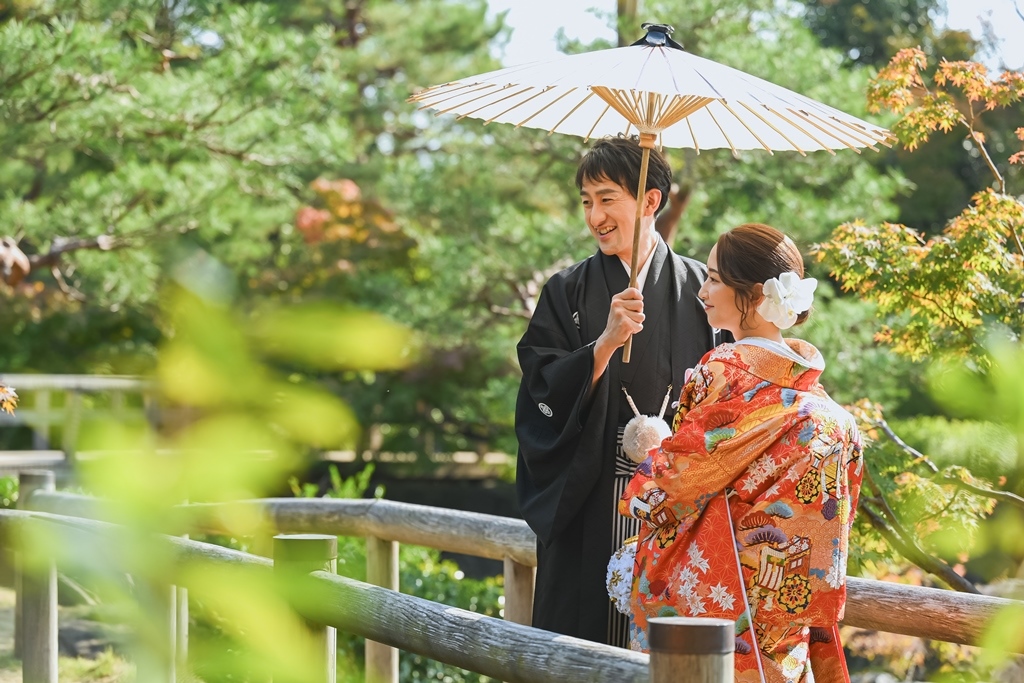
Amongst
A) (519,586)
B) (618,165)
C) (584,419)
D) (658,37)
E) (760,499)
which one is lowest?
(519,586)

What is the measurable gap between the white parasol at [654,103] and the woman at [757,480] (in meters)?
0.37

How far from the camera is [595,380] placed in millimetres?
2338

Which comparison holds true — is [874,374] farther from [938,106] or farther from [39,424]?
[39,424]

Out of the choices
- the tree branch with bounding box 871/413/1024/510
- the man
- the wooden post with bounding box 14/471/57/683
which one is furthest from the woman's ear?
the wooden post with bounding box 14/471/57/683

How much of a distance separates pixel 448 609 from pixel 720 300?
2.53 feet

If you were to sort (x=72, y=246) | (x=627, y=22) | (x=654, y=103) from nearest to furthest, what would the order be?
(x=654, y=103), (x=627, y=22), (x=72, y=246)

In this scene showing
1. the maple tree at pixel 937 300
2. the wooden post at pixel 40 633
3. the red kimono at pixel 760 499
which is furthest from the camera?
the maple tree at pixel 937 300

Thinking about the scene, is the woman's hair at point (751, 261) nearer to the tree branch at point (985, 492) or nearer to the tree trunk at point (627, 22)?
the tree branch at point (985, 492)

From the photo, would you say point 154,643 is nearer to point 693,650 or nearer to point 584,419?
point 693,650

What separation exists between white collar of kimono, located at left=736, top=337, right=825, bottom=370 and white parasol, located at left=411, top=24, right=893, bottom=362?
384 mm

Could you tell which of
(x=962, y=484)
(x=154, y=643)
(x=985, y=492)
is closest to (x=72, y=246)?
(x=962, y=484)

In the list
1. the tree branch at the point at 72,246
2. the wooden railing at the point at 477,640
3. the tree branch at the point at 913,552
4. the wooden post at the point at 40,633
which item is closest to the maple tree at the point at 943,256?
the tree branch at the point at 913,552

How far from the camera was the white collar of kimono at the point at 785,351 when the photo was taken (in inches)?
74.6

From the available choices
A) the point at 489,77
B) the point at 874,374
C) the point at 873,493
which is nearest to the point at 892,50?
the point at 874,374
